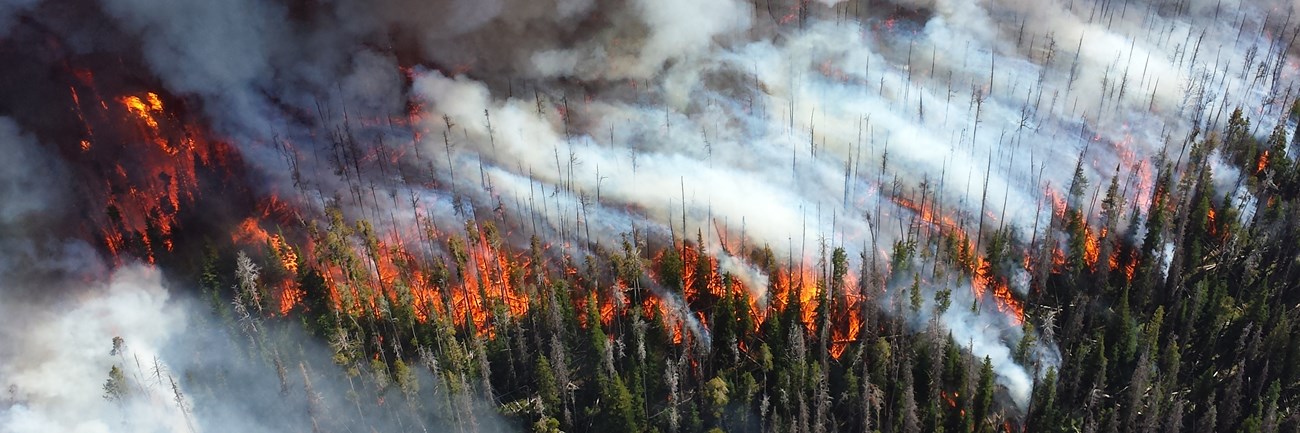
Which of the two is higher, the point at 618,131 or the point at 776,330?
the point at 618,131

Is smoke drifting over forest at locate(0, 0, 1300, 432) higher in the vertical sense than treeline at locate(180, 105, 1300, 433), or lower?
higher

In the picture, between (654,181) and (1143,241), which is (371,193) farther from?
(1143,241)

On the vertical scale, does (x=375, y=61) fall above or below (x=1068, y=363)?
above

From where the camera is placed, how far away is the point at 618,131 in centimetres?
13612

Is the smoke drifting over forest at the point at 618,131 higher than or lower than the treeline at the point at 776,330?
higher

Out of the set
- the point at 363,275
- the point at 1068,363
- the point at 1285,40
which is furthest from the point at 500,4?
the point at 1285,40

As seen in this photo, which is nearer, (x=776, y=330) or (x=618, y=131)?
(x=776, y=330)

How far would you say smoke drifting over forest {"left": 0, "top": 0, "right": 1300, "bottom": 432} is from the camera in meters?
124

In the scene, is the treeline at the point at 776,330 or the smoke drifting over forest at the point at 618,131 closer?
the treeline at the point at 776,330

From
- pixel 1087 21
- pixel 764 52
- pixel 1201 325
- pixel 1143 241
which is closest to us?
pixel 1201 325

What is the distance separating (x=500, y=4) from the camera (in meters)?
142

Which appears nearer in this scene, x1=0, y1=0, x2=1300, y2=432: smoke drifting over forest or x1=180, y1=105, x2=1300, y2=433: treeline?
x1=180, y1=105, x2=1300, y2=433: treeline

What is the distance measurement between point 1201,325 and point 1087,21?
58.6 metres

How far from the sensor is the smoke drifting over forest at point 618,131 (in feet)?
406
